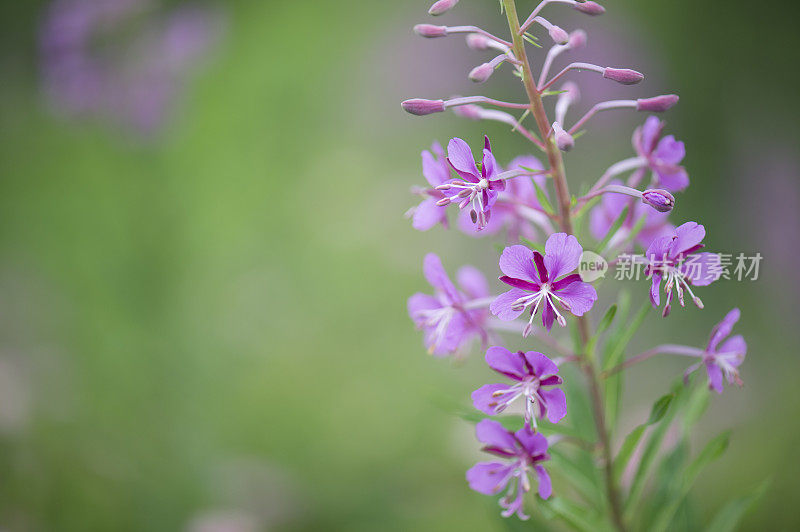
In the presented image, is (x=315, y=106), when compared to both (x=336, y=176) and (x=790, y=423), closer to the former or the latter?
(x=336, y=176)

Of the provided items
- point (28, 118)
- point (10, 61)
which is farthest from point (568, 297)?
point (10, 61)

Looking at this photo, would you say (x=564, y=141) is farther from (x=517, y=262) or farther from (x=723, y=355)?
(x=723, y=355)

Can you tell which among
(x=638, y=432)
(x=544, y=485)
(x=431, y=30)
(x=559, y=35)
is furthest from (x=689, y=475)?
(x=431, y=30)

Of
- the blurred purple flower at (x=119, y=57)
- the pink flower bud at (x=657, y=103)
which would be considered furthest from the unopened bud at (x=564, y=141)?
the blurred purple flower at (x=119, y=57)

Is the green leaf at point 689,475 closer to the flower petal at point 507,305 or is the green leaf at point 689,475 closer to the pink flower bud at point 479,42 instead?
the flower petal at point 507,305

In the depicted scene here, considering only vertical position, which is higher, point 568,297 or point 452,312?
point 452,312

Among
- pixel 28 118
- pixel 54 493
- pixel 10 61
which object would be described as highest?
pixel 10 61

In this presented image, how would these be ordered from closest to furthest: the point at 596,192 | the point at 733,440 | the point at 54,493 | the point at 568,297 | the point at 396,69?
the point at 568,297 → the point at 596,192 → the point at 54,493 → the point at 733,440 → the point at 396,69
